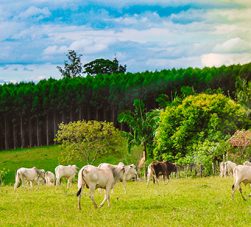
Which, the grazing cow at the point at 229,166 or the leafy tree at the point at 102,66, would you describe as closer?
the grazing cow at the point at 229,166

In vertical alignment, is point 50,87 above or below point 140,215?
above

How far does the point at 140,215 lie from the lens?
2083cm

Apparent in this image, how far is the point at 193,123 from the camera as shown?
6106 cm

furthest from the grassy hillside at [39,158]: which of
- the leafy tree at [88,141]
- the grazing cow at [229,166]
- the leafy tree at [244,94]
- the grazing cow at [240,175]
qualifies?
the grazing cow at [240,175]

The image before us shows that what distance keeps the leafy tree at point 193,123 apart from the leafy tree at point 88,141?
1182 centimetres

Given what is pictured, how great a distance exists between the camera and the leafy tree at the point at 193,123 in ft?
199

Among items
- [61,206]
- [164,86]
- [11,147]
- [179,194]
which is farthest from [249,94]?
[61,206]

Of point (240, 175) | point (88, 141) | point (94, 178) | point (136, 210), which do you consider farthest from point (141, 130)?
point (136, 210)

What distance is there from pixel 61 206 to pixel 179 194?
6631mm

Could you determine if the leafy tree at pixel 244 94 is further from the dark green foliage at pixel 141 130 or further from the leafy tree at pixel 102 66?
the leafy tree at pixel 102 66

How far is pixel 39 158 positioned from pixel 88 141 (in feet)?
59.0

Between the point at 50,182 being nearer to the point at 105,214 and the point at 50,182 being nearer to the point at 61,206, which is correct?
the point at 61,206

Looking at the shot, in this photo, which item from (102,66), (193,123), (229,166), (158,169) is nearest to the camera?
(158,169)

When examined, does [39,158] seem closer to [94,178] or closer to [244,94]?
[244,94]
